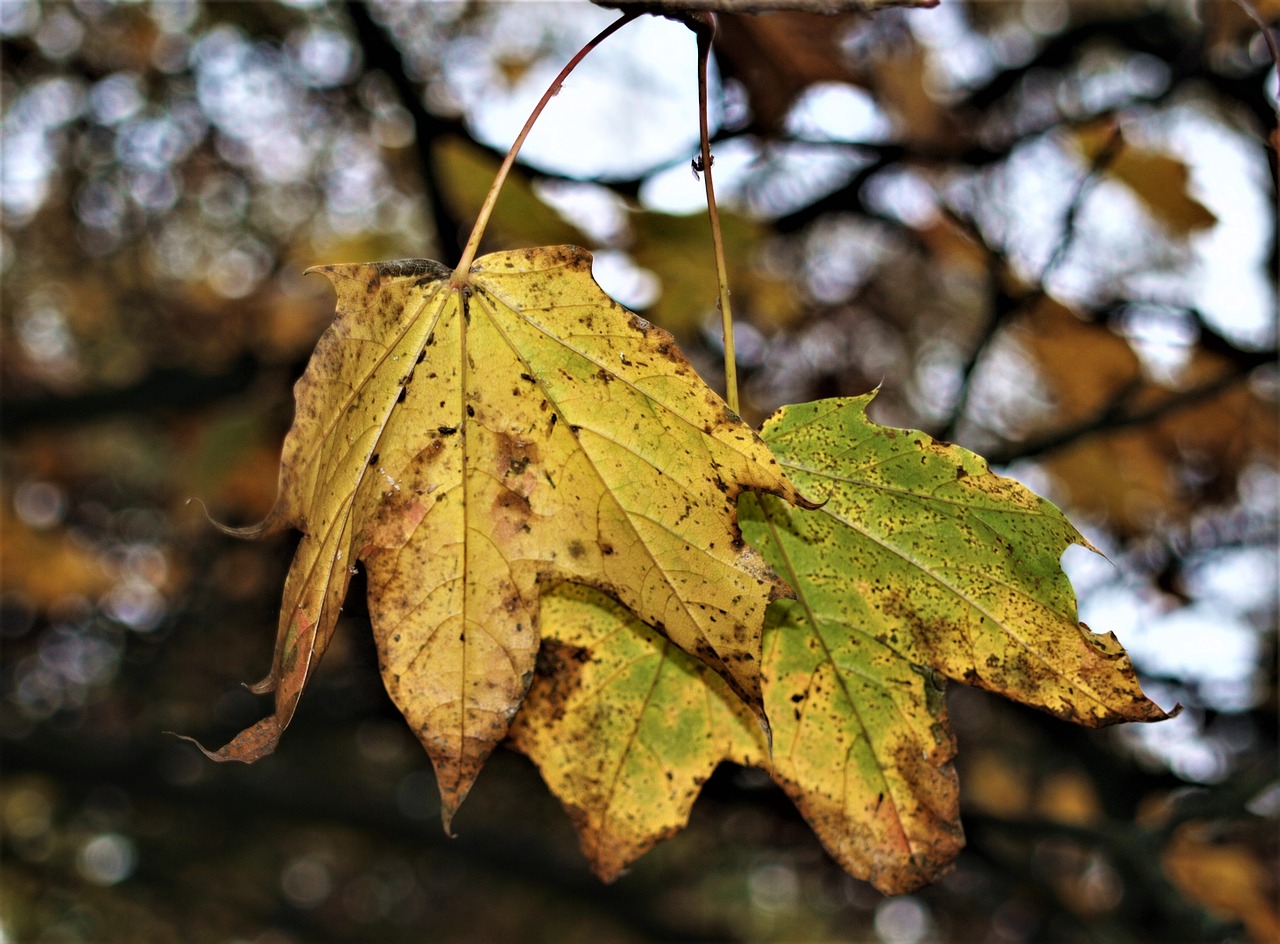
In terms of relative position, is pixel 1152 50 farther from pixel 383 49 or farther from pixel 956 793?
pixel 956 793

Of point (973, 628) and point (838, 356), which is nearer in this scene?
point (973, 628)

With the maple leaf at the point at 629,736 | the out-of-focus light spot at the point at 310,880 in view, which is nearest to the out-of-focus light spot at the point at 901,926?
the out-of-focus light spot at the point at 310,880

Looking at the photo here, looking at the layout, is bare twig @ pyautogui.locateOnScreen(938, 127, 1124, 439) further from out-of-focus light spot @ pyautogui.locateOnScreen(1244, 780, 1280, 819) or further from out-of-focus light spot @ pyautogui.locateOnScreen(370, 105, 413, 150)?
out-of-focus light spot @ pyautogui.locateOnScreen(370, 105, 413, 150)

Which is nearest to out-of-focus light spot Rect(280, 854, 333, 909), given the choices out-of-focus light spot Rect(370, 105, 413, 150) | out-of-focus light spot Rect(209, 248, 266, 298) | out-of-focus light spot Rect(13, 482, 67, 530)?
out-of-focus light spot Rect(13, 482, 67, 530)

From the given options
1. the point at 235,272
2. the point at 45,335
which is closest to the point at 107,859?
the point at 45,335

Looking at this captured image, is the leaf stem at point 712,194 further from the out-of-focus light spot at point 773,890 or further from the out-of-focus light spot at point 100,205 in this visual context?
the out-of-focus light spot at point 773,890

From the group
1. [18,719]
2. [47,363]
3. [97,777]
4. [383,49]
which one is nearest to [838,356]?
[383,49]

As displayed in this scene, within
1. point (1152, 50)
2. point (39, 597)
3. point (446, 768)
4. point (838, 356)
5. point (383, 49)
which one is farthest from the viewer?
point (39, 597)
